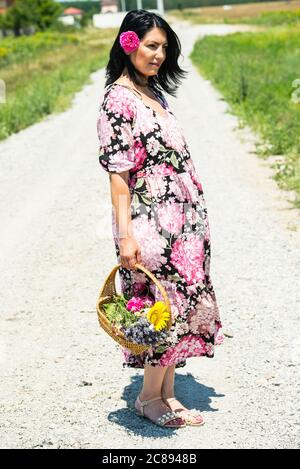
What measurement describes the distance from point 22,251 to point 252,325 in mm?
2766

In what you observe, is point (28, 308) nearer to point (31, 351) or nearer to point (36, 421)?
point (31, 351)

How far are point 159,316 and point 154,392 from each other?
596 mm

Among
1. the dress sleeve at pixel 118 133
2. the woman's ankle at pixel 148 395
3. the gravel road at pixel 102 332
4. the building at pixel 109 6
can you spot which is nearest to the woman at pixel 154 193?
the dress sleeve at pixel 118 133

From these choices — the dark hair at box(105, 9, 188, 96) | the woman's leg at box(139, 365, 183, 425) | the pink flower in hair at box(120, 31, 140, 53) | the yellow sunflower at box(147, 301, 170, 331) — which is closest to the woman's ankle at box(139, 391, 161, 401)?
the woman's leg at box(139, 365, 183, 425)

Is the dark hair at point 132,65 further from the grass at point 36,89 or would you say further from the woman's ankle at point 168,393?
the grass at point 36,89

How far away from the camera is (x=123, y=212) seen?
3799mm

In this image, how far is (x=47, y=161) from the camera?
12.9 meters

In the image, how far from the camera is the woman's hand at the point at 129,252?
3.77m

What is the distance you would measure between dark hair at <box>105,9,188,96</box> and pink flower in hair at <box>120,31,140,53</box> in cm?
3

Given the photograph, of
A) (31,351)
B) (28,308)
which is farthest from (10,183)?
(31,351)

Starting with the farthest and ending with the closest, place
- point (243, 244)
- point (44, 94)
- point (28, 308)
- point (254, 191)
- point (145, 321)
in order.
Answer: point (44, 94)
point (254, 191)
point (243, 244)
point (28, 308)
point (145, 321)

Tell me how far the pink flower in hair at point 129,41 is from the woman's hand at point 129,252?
2.50 ft

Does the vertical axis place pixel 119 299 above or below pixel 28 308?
above

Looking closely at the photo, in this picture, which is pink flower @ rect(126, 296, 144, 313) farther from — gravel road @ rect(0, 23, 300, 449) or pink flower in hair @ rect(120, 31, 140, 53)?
pink flower in hair @ rect(120, 31, 140, 53)
